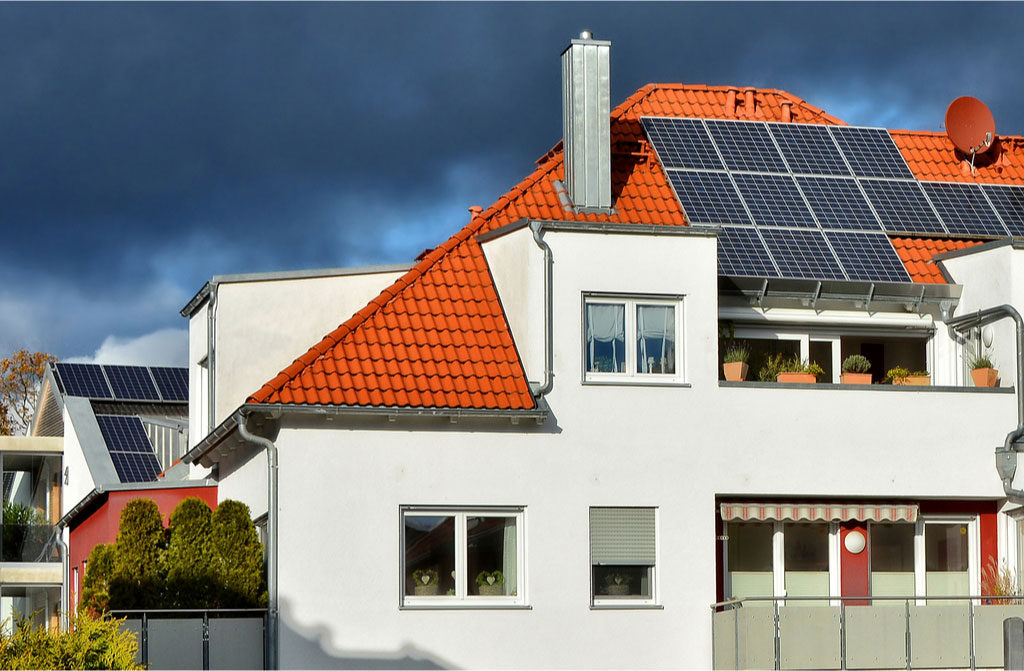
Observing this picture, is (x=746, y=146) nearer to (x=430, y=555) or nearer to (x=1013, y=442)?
(x=1013, y=442)

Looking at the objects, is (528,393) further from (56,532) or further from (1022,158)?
(56,532)

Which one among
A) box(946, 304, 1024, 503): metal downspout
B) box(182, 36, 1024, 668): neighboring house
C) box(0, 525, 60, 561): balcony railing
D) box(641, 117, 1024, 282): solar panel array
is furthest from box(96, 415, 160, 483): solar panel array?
box(946, 304, 1024, 503): metal downspout

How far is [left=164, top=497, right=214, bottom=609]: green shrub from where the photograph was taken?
2334 centimetres

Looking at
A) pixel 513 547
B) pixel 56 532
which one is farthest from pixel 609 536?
pixel 56 532

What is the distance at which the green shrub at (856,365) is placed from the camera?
26.6m

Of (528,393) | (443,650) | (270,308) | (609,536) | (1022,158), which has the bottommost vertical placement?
(443,650)

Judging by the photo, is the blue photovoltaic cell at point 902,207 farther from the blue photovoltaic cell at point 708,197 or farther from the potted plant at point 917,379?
the potted plant at point 917,379

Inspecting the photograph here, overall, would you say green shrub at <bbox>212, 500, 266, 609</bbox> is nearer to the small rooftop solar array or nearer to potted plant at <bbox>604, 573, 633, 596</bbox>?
potted plant at <bbox>604, 573, 633, 596</bbox>

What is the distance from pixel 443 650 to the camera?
2347 centimetres

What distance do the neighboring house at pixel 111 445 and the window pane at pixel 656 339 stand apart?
8.41m

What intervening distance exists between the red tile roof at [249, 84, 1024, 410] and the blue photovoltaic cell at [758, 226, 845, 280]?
1.55 metres

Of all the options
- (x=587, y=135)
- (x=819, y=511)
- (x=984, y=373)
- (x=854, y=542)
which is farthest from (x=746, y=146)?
(x=854, y=542)

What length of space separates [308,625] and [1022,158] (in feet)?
59.2

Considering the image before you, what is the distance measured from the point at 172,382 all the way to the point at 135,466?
25.5ft
